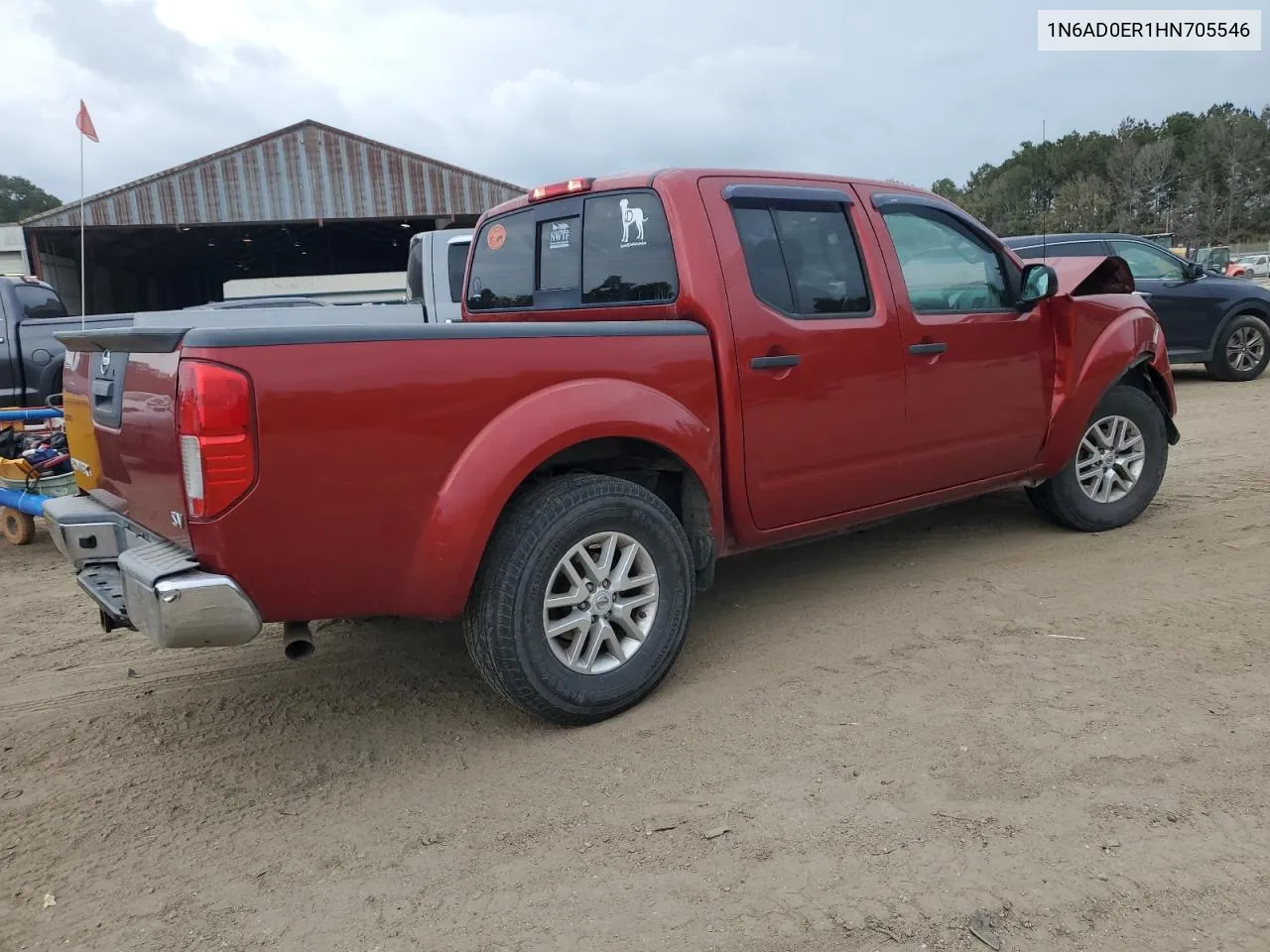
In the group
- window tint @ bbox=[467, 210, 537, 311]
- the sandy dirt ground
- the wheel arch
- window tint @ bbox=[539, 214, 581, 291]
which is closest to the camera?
the sandy dirt ground

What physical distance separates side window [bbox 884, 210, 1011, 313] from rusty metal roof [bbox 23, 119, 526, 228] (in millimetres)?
22593

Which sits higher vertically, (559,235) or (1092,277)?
(559,235)

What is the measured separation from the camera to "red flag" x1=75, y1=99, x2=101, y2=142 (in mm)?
5182

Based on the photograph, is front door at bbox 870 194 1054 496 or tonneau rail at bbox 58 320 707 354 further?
front door at bbox 870 194 1054 496

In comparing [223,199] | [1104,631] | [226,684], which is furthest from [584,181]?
[223,199]

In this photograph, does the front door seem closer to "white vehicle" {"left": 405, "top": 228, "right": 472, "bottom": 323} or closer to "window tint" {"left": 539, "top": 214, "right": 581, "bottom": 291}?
"window tint" {"left": 539, "top": 214, "right": 581, "bottom": 291}

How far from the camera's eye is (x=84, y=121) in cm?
527

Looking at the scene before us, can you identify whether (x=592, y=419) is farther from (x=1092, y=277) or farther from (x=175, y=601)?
(x=1092, y=277)

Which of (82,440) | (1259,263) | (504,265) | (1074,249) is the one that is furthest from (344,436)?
(1259,263)

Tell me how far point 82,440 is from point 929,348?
341cm

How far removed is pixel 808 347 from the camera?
3.76 m

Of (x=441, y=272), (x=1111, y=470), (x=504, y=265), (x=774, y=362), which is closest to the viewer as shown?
(x=774, y=362)

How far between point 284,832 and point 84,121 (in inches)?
174

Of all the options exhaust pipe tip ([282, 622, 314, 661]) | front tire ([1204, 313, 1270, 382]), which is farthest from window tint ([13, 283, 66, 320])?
front tire ([1204, 313, 1270, 382])
